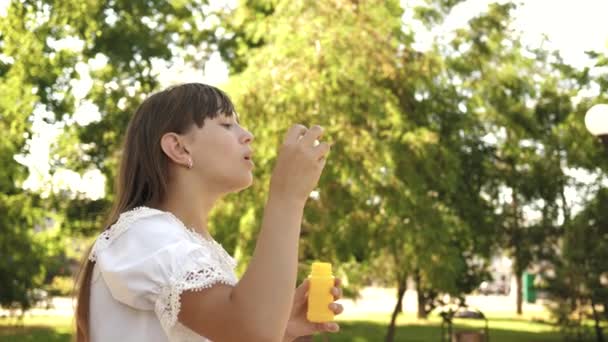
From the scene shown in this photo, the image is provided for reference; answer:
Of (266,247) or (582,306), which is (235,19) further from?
(266,247)

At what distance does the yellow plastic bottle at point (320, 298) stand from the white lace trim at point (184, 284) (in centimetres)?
40

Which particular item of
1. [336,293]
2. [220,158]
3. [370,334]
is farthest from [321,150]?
[370,334]

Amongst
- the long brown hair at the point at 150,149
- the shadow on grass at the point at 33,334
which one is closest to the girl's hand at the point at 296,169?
the long brown hair at the point at 150,149

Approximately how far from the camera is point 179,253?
1613 mm

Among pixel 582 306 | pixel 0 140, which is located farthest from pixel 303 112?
pixel 582 306

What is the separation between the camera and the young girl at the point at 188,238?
1.53 meters

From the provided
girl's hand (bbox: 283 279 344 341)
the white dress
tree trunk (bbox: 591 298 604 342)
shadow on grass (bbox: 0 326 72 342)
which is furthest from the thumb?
tree trunk (bbox: 591 298 604 342)

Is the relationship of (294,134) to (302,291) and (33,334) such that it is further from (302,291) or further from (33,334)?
(33,334)

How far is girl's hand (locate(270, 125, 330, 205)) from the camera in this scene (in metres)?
1.58

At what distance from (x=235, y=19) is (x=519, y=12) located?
19.7 ft

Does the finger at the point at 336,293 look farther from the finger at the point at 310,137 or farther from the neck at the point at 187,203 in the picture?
the finger at the point at 310,137

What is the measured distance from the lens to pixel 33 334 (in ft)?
80.5

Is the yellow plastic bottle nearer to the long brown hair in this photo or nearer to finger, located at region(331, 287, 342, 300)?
finger, located at region(331, 287, 342, 300)

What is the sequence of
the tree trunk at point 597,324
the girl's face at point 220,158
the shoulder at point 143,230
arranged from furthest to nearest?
the tree trunk at point 597,324 < the girl's face at point 220,158 < the shoulder at point 143,230
